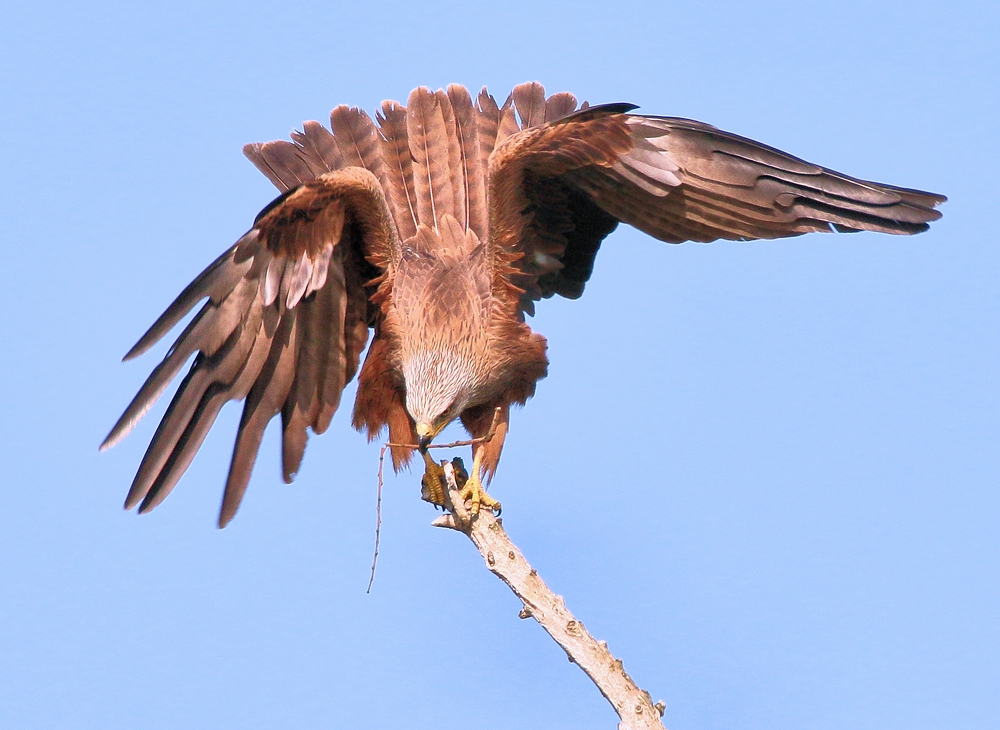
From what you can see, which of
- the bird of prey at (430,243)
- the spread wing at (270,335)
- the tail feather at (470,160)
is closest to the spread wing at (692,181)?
A: the bird of prey at (430,243)

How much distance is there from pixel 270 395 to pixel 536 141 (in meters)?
2.02

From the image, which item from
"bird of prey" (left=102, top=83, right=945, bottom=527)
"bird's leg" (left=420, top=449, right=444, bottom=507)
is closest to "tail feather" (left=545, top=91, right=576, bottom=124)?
"bird of prey" (left=102, top=83, right=945, bottom=527)

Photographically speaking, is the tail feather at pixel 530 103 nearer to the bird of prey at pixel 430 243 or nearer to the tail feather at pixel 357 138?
the bird of prey at pixel 430 243

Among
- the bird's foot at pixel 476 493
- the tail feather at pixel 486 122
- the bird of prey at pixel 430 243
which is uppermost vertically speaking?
the tail feather at pixel 486 122

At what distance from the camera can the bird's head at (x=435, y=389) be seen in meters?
6.43

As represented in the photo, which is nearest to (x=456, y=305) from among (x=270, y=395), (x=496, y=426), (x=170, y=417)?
(x=496, y=426)

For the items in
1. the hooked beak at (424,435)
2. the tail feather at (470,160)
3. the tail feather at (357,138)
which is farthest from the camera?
the tail feather at (357,138)

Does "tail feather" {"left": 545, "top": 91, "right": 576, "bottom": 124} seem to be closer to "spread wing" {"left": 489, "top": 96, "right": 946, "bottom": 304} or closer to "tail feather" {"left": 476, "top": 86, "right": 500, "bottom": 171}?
"tail feather" {"left": 476, "top": 86, "right": 500, "bottom": 171}

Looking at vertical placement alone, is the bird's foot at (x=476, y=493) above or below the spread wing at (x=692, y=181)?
below

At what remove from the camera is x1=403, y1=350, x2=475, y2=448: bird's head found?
643cm

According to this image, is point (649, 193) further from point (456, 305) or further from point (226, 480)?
point (226, 480)

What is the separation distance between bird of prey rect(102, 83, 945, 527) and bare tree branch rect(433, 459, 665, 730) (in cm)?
33

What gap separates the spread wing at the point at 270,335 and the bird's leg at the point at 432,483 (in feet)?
2.58

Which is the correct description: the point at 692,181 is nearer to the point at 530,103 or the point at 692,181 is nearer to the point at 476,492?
the point at 530,103
